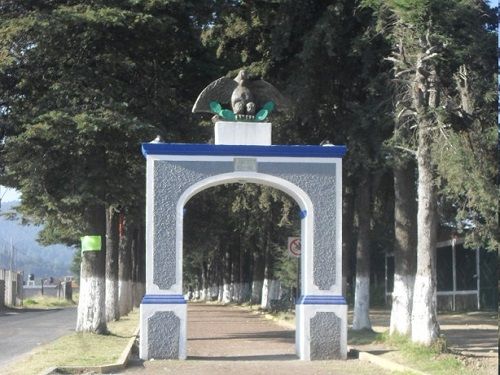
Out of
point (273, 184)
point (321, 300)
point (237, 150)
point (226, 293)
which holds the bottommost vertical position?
point (226, 293)

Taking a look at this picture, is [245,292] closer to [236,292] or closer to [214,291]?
[236,292]

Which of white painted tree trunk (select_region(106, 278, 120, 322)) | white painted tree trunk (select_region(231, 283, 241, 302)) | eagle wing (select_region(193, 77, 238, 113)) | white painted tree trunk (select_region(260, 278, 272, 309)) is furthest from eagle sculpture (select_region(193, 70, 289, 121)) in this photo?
white painted tree trunk (select_region(231, 283, 241, 302))

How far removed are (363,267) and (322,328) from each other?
22.8 ft

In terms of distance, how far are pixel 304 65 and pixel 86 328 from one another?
28.7ft

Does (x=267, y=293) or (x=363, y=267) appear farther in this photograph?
(x=267, y=293)

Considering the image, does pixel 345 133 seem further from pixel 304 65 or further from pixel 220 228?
pixel 220 228

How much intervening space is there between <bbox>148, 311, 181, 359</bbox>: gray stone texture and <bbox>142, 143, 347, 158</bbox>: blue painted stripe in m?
3.21

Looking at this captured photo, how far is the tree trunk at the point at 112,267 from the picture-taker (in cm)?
2805

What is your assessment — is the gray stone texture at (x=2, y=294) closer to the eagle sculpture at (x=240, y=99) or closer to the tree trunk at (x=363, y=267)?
the tree trunk at (x=363, y=267)

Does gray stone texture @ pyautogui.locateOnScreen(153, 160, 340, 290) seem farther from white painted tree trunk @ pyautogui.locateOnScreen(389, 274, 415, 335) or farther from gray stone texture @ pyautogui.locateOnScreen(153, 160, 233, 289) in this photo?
white painted tree trunk @ pyautogui.locateOnScreen(389, 274, 415, 335)

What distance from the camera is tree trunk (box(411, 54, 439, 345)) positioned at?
16.4 meters

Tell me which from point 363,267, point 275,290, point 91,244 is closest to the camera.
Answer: point 91,244

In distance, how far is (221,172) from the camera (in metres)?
17.0

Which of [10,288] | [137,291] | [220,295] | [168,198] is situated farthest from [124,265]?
[10,288]
